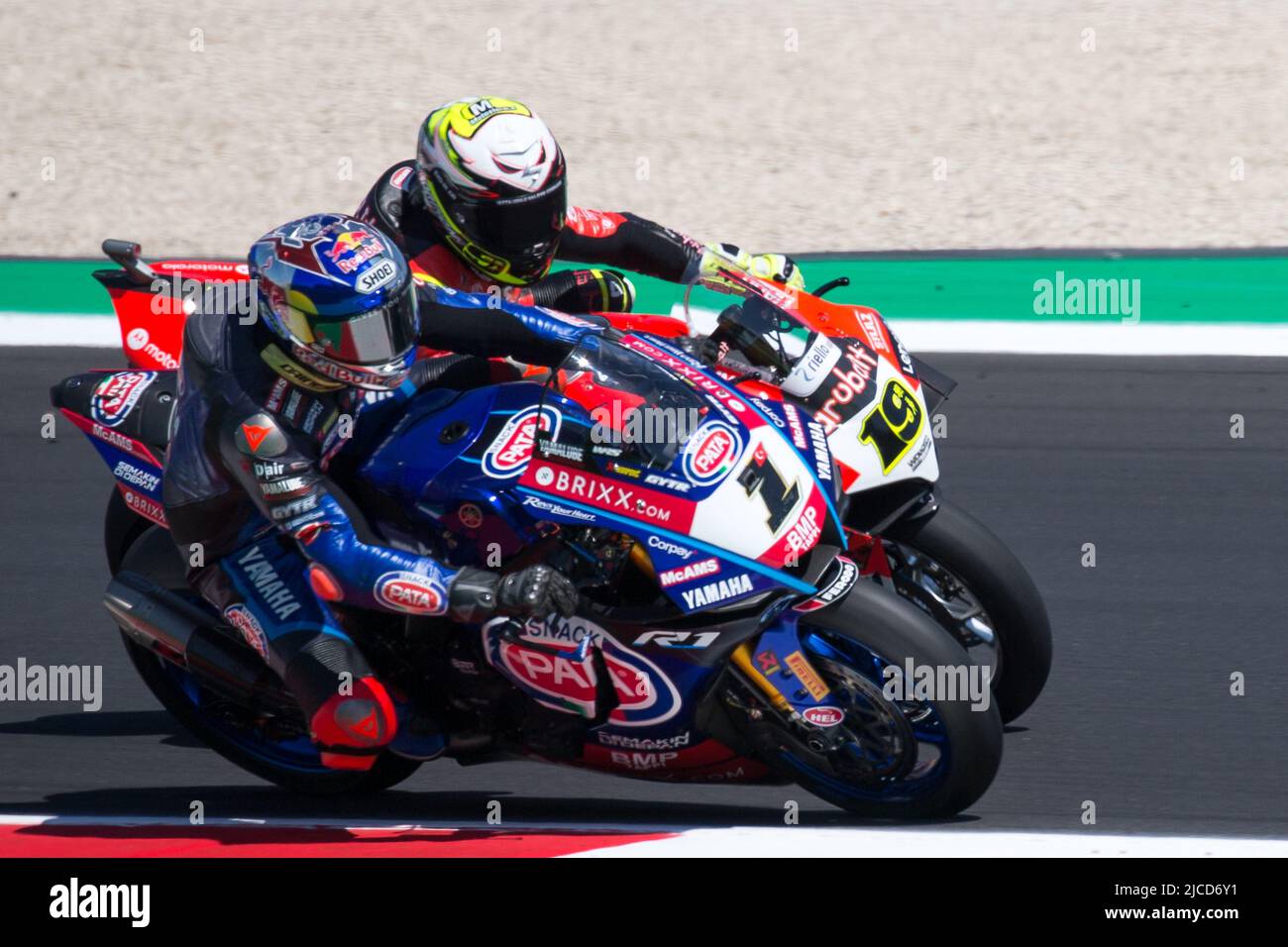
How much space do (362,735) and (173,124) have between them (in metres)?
8.33

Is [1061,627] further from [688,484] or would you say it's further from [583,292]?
[688,484]

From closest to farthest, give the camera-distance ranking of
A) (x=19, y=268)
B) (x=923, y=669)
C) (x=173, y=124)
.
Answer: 1. (x=923, y=669)
2. (x=19, y=268)
3. (x=173, y=124)

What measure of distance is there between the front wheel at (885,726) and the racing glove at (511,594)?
1.70 ft

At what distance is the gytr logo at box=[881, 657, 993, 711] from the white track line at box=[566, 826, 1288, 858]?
0.38 meters

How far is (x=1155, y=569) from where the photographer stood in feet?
18.7

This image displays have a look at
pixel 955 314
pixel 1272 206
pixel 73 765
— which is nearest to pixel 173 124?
pixel 955 314

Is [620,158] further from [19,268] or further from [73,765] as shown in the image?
[73,765]

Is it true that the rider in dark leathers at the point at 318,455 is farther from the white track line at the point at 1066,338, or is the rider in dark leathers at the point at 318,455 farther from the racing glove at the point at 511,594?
the white track line at the point at 1066,338

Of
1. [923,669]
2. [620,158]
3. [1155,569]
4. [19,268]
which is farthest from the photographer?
[620,158]

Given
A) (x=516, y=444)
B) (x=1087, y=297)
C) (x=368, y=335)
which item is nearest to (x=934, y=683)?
(x=516, y=444)

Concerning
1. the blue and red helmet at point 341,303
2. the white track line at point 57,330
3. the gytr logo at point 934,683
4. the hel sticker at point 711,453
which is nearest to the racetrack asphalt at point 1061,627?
the white track line at point 57,330

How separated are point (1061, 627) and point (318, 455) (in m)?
2.36

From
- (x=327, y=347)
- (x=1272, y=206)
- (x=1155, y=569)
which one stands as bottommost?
(x=1155, y=569)

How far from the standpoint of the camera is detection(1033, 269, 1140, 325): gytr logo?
8000 millimetres
